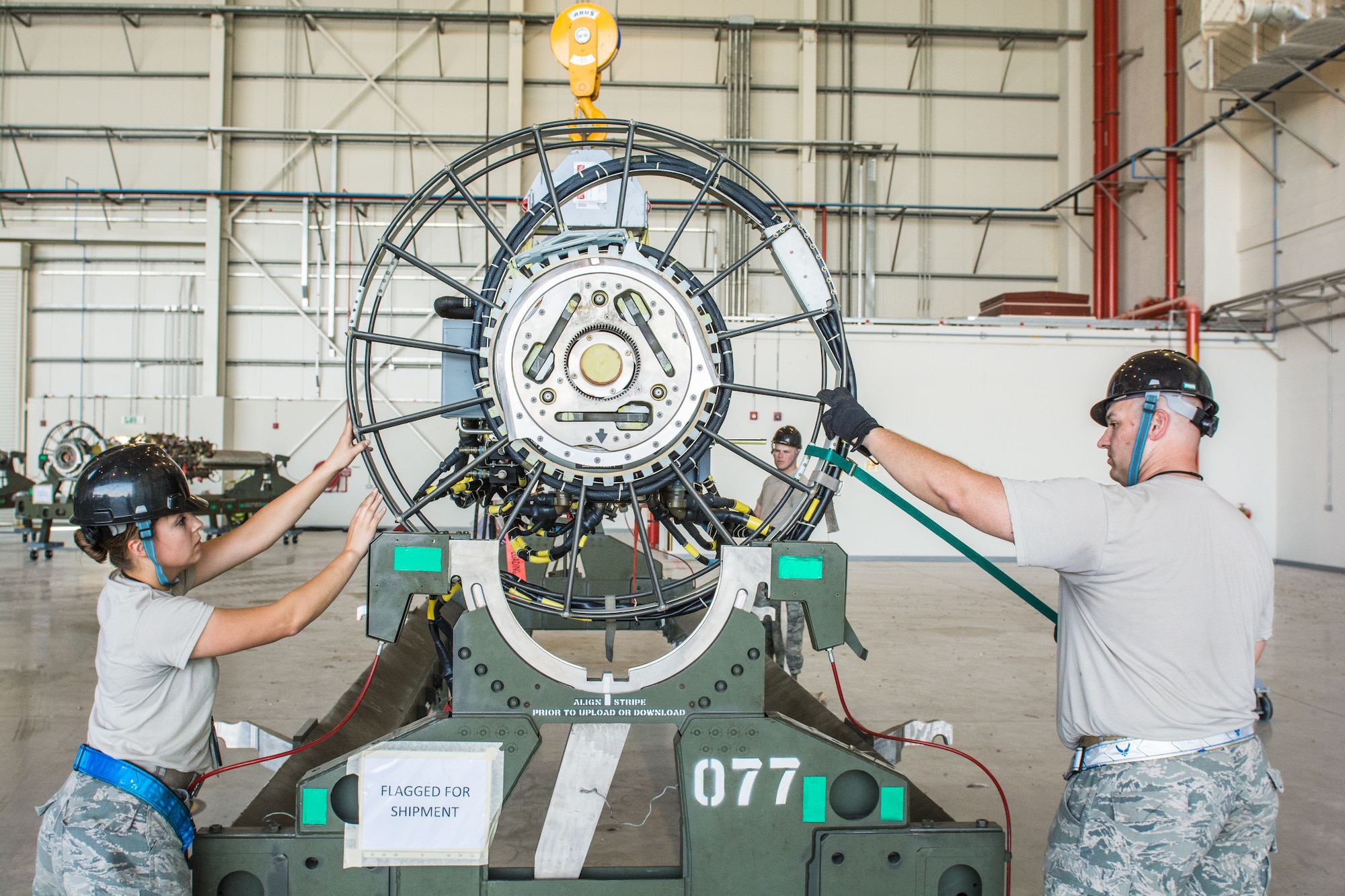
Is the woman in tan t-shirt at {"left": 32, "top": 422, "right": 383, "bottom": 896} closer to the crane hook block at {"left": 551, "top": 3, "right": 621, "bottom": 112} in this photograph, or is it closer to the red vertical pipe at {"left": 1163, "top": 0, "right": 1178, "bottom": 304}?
the crane hook block at {"left": 551, "top": 3, "right": 621, "bottom": 112}

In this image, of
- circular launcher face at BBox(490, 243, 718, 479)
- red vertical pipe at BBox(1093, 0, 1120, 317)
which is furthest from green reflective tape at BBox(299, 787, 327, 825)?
red vertical pipe at BBox(1093, 0, 1120, 317)

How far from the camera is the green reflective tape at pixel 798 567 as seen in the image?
6.09 feet

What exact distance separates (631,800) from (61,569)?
8.06 meters

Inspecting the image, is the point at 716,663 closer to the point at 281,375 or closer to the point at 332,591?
the point at 332,591

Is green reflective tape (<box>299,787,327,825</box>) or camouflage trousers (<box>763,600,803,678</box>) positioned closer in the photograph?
green reflective tape (<box>299,787,327,825</box>)

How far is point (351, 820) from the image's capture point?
174 cm

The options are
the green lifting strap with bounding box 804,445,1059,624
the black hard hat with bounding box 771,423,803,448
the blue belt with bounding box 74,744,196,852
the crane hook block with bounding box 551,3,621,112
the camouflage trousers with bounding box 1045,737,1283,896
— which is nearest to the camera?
the camouflage trousers with bounding box 1045,737,1283,896

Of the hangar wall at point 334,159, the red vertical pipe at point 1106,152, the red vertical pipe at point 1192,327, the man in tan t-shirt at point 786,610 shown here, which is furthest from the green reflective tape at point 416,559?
the red vertical pipe at point 1106,152

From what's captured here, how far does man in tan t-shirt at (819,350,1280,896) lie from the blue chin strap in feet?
0.28

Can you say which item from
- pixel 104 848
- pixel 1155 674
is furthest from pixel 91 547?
pixel 1155 674

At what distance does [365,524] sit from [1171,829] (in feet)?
5.72

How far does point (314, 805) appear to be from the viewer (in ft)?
5.67

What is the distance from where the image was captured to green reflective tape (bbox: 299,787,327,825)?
173 cm

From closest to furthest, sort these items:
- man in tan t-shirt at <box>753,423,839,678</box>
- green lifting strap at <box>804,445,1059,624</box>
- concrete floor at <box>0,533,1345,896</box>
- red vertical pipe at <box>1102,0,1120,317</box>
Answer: green lifting strap at <box>804,445,1059,624</box>
concrete floor at <box>0,533,1345,896</box>
man in tan t-shirt at <box>753,423,839,678</box>
red vertical pipe at <box>1102,0,1120,317</box>
